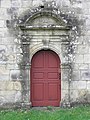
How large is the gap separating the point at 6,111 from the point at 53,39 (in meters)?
2.78

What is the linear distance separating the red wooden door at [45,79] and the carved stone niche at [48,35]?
0.23 metres

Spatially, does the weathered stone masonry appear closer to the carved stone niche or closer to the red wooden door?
the carved stone niche

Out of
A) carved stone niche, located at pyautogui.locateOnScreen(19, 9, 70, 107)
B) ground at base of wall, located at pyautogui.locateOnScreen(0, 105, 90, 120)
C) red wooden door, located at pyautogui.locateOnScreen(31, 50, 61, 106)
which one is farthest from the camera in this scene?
red wooden door, located at pyautogui.locateOnScreen(31, 50, 61, 106)

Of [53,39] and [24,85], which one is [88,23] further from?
[24,85]

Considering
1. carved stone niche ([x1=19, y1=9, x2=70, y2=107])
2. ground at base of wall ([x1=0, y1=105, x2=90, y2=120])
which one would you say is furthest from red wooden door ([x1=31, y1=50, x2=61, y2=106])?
ground at base of wall ([x1=0, y1=105, x2=90, y2=120])

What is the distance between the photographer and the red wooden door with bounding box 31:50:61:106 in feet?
32.3

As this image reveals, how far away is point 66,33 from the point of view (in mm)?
9727

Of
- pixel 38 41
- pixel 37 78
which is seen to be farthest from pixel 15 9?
pixel 37 78

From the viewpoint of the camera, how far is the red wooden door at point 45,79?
9852 mm

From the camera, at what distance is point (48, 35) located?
9711 millimetres

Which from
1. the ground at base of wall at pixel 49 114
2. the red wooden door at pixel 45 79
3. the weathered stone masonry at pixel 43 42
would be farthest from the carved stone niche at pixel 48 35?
the ground at base of wall at pixel 49 114

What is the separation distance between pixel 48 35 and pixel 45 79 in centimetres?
147

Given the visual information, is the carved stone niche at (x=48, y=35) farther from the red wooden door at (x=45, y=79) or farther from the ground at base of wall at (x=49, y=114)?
the ground at base of wall at (x=49, y=114)

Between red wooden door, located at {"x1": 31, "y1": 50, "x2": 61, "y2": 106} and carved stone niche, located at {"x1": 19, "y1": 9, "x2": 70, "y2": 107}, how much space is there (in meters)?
0.23
